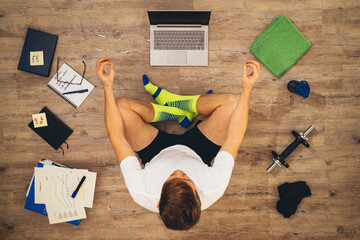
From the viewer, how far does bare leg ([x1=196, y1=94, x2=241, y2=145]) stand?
156 cm

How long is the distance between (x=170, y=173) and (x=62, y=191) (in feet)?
3.07

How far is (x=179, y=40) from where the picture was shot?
5.46 ft

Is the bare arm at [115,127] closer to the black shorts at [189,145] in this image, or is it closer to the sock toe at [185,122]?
the black shorts at [189,145]

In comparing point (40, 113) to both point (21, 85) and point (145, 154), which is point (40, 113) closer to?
point (21, 85)

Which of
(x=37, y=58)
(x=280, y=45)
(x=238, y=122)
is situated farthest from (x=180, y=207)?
(x=37, y=58)

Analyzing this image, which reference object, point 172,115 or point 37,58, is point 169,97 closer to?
point 172,115

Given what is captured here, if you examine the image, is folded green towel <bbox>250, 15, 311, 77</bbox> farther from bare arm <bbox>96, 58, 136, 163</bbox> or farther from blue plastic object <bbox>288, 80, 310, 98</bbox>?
bare arm <bbox>96, 58, 136, 163</bbox>

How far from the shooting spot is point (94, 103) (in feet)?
5.74

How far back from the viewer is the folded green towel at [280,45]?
5.65 feet

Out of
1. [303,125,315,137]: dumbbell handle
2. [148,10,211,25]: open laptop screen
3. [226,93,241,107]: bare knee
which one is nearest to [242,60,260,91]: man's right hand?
[226,93,241,107]: bare knee

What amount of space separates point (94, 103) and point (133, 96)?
0.29 meters

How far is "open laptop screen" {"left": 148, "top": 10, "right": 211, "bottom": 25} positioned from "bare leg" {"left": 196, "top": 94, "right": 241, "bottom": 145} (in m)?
0.52

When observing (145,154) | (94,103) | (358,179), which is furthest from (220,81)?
(358,179)

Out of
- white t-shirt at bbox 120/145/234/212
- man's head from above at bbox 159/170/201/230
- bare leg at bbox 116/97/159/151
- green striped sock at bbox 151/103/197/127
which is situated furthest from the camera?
green striped sock at bbox 151/103/197/127
